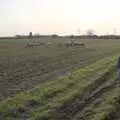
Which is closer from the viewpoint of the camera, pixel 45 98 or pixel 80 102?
pixel 80 102

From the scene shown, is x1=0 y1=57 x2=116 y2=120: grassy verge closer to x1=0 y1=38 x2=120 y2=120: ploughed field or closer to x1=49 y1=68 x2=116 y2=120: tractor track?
x1=0 y1=38 x2=120 y2=120: ploughed field

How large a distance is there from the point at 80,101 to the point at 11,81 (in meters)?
7.96

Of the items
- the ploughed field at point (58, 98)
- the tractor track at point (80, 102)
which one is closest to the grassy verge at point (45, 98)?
the ploughed field at point (58, 98)

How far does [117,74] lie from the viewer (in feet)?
86.6

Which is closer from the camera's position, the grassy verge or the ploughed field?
the ploughed field

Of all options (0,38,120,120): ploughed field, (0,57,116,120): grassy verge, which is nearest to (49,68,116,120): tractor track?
(0,38,120,120): ploughed field

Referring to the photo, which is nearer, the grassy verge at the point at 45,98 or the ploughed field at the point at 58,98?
the ploughed field at the point at 58,98

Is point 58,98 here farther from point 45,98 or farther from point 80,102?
point 80,102

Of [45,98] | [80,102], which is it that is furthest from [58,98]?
[80,102]

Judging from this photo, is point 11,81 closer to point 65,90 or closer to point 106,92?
point 65,90

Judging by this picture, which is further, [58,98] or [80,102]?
[58,98]

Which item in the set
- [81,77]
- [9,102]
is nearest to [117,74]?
[81,77]

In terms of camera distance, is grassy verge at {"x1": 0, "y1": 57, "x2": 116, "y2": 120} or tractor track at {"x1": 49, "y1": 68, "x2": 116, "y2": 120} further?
grassy verge at {"x1": 0, "y1": 57, "x2": 116, "y2": 120}

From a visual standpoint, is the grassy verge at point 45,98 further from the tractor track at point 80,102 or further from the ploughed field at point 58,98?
the tractor track at point 80,102
